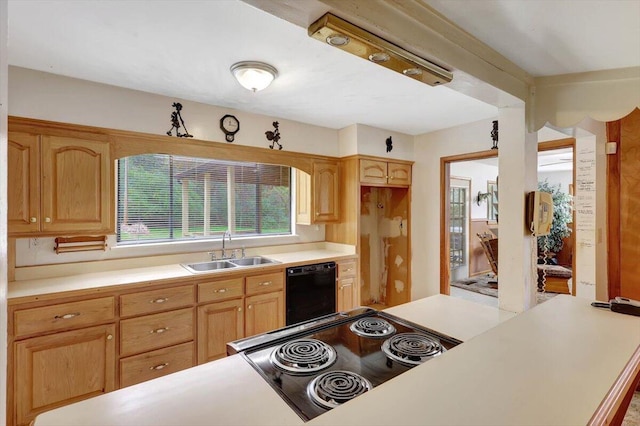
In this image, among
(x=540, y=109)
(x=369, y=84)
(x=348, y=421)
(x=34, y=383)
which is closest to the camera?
(x=348, y=421)

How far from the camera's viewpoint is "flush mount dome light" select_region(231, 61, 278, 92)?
2119 mm

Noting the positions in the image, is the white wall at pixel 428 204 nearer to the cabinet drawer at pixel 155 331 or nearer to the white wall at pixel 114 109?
the white wall at pixel 114 109

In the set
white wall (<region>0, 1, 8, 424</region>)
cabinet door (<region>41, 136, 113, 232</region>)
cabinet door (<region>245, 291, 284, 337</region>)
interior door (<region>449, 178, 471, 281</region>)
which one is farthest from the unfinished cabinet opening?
white wall (<region>0, 1, 8, 424</region>)

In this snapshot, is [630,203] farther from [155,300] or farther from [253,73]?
[155,300]

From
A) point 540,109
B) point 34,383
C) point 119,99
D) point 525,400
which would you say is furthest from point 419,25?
point 34,383

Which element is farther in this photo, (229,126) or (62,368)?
(229,126)

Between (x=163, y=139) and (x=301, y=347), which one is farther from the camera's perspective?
(x=163, y=139)

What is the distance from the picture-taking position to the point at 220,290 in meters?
2.70

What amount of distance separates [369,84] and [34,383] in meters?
3.19

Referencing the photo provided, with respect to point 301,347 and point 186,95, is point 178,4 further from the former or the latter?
point 301,347

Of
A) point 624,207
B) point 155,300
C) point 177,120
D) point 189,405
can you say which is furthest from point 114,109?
point 624,207

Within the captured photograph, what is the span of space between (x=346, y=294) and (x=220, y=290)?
1.50 m

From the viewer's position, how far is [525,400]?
2.47ft

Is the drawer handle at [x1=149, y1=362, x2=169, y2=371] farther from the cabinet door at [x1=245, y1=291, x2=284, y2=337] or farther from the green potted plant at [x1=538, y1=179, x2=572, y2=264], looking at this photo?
the green potted plant at [x1=538, y1=179, x2=572, y2=264]
